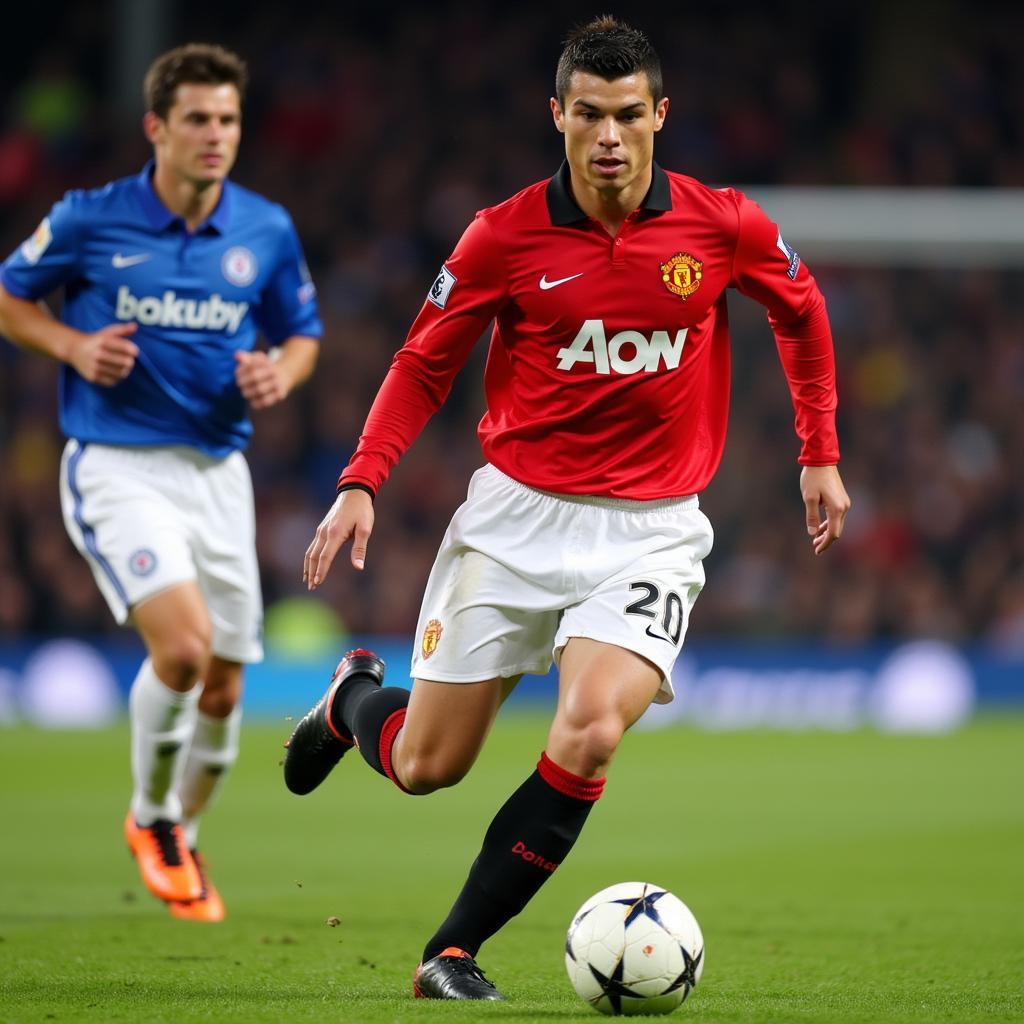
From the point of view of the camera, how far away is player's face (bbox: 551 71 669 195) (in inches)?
178

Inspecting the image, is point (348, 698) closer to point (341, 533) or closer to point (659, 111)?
point (341, 533)

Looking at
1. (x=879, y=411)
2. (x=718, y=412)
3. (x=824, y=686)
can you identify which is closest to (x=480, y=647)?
(x=718, y=412)

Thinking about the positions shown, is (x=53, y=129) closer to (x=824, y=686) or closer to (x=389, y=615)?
(x=389, y=615)

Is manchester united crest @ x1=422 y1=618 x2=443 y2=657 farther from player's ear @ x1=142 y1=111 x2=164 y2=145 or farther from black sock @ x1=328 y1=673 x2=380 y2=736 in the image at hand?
player's ear @ x1=142 y1=111 x2=164 y2=145

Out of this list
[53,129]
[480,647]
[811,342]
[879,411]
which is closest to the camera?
[480,647]

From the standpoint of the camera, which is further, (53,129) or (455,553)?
(53,129)

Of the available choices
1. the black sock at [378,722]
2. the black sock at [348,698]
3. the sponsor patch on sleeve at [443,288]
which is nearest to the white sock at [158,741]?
the black sock at [348,698]

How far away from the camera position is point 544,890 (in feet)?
23.0

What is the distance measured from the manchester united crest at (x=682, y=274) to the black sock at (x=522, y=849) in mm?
1207

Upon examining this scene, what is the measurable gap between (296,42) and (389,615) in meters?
6.87

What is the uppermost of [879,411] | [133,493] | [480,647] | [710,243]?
[879,411]

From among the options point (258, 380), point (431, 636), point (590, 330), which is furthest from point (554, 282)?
point (258, 380)

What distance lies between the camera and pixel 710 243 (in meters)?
4.69

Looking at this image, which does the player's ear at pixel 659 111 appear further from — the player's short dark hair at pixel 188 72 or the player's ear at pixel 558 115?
the player's short dark hair at pixel 188 72
